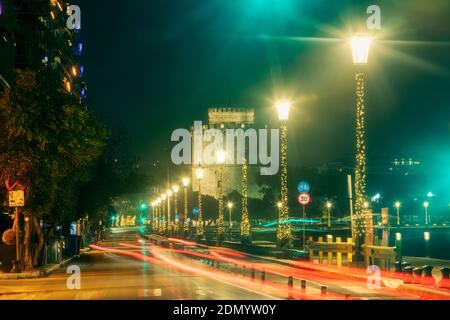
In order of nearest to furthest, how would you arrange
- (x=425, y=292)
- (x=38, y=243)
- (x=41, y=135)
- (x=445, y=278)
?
(x=425, y=292) < (x=445, y=278) < (x=41, y=135) < (x=38, y=243)

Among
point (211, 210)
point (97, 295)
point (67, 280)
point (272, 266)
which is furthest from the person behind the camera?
point (211, 210)

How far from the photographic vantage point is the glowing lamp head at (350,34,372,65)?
25.3 meters

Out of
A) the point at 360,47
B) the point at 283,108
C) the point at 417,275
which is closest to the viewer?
the point at 417,275

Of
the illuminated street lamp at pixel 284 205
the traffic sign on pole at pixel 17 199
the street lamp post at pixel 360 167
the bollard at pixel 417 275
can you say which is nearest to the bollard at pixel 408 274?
the bollard at pixel 417 275

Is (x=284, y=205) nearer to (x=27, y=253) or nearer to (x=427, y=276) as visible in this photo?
(x=27, y=253)

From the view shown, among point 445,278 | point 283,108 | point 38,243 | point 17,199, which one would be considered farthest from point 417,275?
point 38,243

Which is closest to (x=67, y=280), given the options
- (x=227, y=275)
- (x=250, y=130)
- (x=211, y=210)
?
(x=227, y=275)

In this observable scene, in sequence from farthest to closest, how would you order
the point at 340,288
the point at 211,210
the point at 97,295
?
the point at 211,210
the point at 340,288
the point at 97,295

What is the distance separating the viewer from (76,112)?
34750mm

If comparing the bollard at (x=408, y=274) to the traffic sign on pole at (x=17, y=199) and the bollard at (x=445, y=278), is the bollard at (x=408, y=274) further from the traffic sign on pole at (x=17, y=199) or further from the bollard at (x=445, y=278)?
the traffic sign on pole at (x=17, y=199)

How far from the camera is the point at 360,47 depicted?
25.6m

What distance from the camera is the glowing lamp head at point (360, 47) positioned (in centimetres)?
2534
